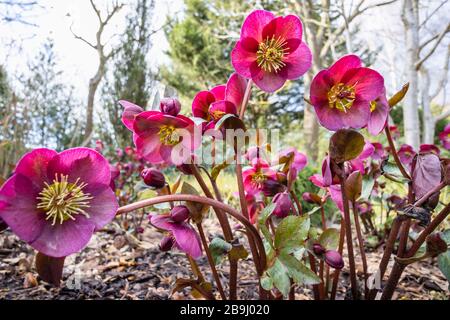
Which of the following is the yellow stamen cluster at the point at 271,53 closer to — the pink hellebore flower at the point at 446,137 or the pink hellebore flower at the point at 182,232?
the pink hellebore flower at the point at 182,232

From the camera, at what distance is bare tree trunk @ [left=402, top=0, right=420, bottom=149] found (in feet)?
8.52

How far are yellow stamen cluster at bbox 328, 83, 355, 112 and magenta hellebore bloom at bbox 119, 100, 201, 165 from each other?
180mm

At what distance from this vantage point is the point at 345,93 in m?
0.42

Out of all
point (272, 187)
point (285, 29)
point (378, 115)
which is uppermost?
point (285, 29)

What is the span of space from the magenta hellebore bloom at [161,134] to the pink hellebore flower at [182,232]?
76mm

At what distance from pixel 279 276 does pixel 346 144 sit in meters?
0.18

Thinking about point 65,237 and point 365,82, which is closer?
point 65,237

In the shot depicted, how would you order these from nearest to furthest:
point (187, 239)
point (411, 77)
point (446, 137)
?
point (187, 239), point (446, 137), point (411, 77)

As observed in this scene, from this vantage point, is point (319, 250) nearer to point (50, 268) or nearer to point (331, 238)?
point (331, 238)

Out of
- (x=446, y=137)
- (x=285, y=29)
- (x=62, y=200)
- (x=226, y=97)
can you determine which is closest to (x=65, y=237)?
(x=62, y=200)

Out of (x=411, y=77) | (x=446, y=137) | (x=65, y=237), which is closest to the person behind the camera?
(x=65, y=237)

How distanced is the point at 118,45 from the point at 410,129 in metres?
4.74
